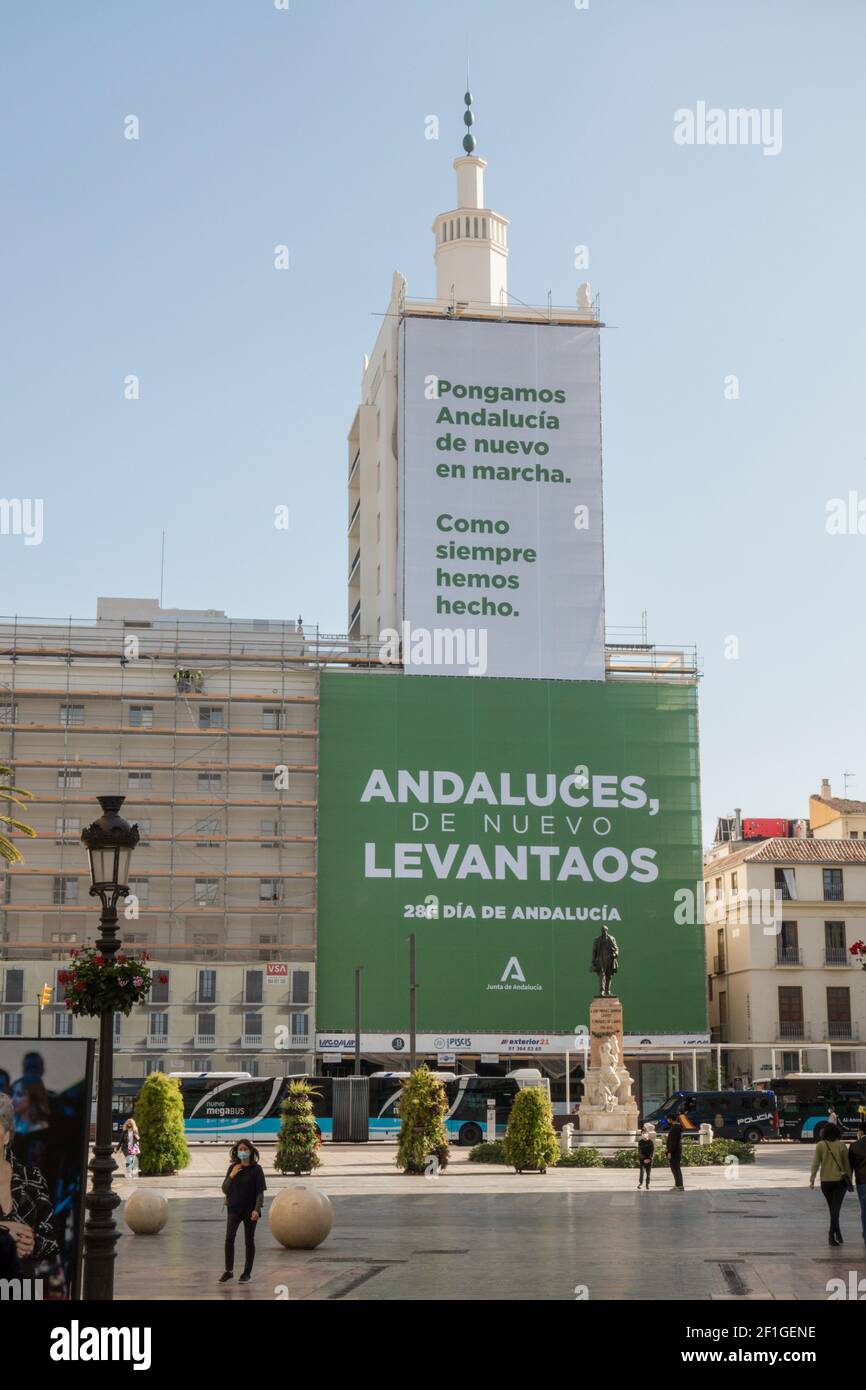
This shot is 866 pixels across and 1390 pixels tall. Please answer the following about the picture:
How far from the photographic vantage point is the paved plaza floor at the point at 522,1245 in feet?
57.8

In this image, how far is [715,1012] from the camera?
86562 millimetres

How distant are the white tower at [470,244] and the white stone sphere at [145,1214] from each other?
64570mm

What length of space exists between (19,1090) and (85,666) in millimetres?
65675

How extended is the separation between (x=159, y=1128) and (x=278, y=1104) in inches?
736

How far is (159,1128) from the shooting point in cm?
4047

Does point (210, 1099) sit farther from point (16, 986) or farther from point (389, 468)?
point (389, 468)

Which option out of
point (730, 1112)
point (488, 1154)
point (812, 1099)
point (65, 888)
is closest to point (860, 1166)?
point (488, 1154)

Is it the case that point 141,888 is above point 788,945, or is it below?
above

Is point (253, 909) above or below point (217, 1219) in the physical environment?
above

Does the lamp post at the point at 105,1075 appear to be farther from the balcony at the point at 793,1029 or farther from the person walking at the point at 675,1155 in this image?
the balcony at the point at 793,1029

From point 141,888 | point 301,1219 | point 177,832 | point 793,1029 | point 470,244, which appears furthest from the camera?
point 470,244

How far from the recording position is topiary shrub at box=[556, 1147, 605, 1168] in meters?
43.8

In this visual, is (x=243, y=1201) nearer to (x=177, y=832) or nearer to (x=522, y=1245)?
(x=522, y=1245)

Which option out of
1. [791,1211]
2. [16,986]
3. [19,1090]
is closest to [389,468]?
[16,986]
